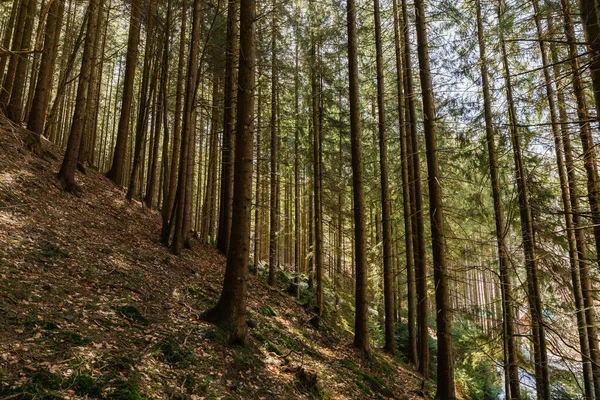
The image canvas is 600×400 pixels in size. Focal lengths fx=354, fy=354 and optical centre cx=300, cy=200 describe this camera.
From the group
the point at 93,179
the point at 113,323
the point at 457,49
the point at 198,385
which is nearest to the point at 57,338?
the point at 113,323

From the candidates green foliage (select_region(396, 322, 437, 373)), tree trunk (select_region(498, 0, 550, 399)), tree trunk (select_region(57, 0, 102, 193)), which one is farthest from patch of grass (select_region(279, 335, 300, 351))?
green foliage (select_region(396, 322, 437, 373))

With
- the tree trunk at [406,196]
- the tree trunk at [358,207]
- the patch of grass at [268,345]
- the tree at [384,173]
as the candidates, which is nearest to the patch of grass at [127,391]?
the patch of grass at [268,345]

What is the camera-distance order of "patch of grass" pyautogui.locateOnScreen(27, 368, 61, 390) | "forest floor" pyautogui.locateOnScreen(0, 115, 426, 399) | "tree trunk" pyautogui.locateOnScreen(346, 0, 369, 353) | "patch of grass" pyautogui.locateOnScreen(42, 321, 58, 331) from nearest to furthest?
1. "patch of grass" pyautogui.locateOnScreen(27, 368, 61, 390)
2. "forest floor" pyautogui.locateOnScreen(0, 115, 426, 399)
3. "patch of grass" pyautogui.locateOnScreen(42, 321, 58, 331)
4. "tree trunk" pyautogui.locateOnScreen(346, 0, 369, 353)

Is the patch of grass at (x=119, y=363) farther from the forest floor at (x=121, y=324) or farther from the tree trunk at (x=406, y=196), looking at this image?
the tree trunk at (x=406, y=196)

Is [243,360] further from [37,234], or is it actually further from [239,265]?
[37,234]

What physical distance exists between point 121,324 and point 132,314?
0.45 meters

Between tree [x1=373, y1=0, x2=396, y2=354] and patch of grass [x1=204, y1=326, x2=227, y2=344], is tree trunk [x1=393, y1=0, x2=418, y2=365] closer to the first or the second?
tree [x1=373, y1=0, x2=396, y2=354]

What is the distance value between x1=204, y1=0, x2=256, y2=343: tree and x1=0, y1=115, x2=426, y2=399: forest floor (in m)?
0.33

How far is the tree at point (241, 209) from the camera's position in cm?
619

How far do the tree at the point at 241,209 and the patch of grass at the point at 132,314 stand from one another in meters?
1.13

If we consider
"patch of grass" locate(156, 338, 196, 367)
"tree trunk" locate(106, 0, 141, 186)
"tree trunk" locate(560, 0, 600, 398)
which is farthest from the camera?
"tree trunk" locate(106, 0, 141, 186)

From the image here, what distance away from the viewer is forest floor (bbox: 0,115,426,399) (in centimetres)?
398

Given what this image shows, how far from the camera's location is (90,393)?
363 centimetres

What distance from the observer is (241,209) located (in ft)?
20.6
